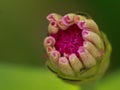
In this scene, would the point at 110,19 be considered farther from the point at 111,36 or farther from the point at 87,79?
the point at 87,79

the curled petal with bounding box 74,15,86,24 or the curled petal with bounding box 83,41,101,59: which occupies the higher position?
the curled petal with bounding box 74,15,86,24

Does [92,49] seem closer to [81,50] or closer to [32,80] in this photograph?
[81,50]

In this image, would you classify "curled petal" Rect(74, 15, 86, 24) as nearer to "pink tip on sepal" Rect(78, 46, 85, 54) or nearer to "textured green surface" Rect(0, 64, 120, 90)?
"pink tip on sepal" Rect(78, 46, 85, 54)

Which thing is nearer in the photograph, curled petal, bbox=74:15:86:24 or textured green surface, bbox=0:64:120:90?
curled petal, bbox=74:15:86:24

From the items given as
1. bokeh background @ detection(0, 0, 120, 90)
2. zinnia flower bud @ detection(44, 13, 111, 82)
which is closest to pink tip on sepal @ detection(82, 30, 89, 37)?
zinnia flower bud @ detection(44, 13, 111, 82)

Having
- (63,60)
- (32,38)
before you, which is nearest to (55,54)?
(63,60)

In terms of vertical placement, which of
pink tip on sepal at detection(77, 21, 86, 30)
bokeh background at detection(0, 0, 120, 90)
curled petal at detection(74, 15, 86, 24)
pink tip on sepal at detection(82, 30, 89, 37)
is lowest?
bokeh background at detection(0, 0, 120, 90)

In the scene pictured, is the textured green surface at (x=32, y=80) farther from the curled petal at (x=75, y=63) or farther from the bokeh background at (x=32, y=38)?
the curled petal at (x=75, y=63)
